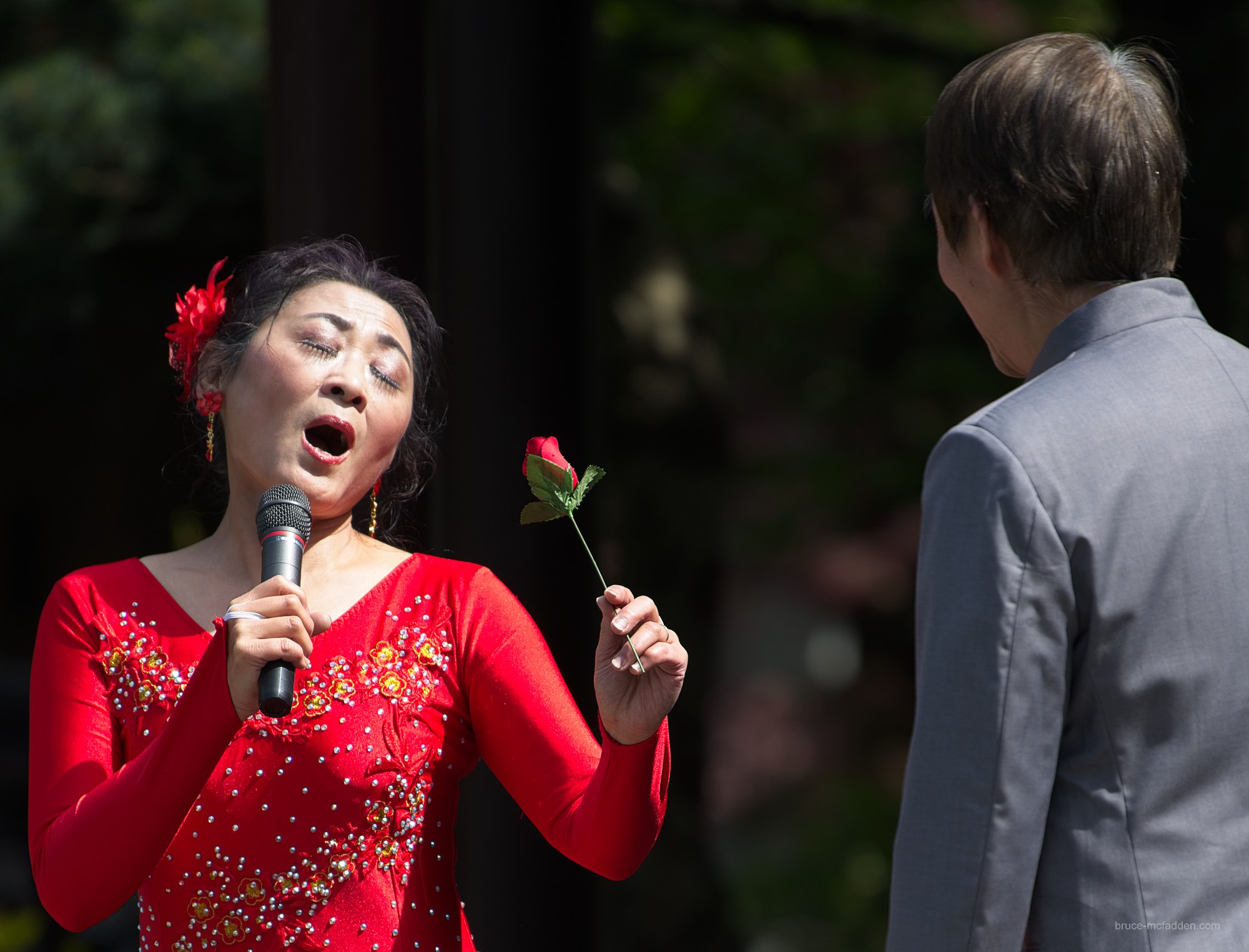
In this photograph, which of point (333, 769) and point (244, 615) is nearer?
point (244, 615)

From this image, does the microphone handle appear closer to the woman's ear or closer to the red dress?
the red dress

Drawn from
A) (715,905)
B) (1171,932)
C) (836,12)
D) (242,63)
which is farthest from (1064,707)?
(836,12)

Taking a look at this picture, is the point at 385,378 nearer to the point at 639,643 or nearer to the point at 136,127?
the point at 639,643

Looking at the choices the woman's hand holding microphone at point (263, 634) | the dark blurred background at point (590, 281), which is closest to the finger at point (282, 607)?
the woman's hand holding microphone at point (263, 634)

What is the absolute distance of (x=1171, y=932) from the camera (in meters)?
1.43

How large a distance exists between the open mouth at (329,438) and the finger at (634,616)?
0.46m

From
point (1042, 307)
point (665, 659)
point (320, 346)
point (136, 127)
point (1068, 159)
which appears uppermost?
point (1068, 159)

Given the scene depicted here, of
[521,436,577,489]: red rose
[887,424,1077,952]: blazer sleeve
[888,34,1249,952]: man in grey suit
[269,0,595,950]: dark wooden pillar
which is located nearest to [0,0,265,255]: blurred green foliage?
[269,0,595,950]: dark wooden pillar

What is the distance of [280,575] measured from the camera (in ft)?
5.49

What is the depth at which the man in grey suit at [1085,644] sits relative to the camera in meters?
1.41

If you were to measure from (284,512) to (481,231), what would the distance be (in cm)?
156

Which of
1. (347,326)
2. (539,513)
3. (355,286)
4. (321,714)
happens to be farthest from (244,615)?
(355,286)

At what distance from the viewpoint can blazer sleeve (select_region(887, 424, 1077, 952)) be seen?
1406mm

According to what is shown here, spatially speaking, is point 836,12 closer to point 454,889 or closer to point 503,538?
point 503,538
